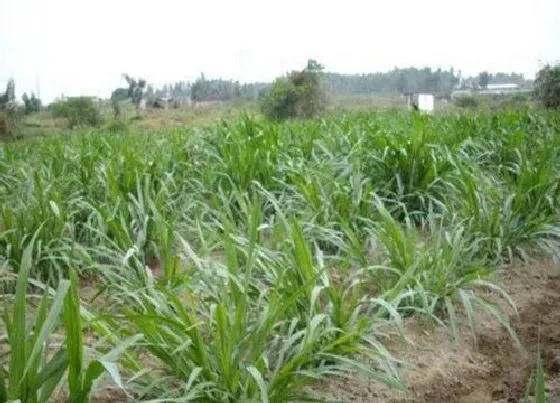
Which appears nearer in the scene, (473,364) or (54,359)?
(54,359)

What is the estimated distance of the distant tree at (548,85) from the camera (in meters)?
23.2

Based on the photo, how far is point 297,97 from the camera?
88.8 feet

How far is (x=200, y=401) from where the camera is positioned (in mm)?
1246

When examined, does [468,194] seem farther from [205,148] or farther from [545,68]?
[545,68]

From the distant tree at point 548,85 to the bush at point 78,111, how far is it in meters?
22.9

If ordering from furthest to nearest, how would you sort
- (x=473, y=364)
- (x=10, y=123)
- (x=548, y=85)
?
(x=548, y=85) → (x=10, y=123) → (x=473, y=364)

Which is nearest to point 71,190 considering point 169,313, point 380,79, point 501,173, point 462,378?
point 169,313

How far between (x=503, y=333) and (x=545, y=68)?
26.8 m

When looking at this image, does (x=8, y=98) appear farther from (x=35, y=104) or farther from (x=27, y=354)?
(x=27, y=354)

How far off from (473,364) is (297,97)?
2608 cm

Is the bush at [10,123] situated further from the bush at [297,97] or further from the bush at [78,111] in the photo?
the bush at [297,97]

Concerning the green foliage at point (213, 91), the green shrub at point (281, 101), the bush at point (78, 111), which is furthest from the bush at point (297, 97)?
the green foliage at point (213, 91)

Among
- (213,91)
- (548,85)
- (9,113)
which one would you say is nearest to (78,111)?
(9,113)

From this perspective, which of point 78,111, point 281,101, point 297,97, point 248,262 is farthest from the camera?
point 78,111
